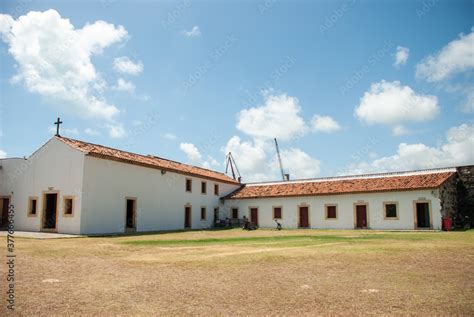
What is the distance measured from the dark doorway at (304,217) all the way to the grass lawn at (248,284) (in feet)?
59.7

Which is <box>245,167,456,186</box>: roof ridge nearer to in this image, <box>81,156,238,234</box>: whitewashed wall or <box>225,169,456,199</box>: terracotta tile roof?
<box>225,169,456,199</box>: terracotta tile roof

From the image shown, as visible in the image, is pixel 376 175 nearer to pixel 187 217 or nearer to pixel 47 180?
pixel 187 217

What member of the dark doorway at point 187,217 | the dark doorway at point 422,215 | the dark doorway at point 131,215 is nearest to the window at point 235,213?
the dark doorway at point 187,217

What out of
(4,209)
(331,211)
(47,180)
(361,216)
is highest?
(47,180)

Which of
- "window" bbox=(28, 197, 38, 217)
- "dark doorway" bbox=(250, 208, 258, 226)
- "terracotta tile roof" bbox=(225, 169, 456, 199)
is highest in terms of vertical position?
"terracotta tile roof" bbox=(225, 169, 456, 199)

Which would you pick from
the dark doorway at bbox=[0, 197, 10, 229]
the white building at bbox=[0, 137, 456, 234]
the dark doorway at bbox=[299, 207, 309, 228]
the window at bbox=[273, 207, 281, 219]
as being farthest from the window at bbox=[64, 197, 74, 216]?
the dark doorway at bbox=[299, 207, 309, 228]

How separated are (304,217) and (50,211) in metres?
17.4

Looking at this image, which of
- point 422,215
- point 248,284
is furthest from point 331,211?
point 248,284

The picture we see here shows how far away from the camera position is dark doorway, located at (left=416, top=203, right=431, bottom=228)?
2300 centimetres

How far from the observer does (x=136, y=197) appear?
22.1 meters

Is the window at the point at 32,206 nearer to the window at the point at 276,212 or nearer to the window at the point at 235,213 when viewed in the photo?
the window at the point at 235,213

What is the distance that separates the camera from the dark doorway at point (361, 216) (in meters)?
25.0

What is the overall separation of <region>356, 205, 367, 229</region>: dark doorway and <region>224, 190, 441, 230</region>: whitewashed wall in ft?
1.02

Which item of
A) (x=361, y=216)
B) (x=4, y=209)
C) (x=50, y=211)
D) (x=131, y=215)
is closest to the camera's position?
(x=50, y=211)
